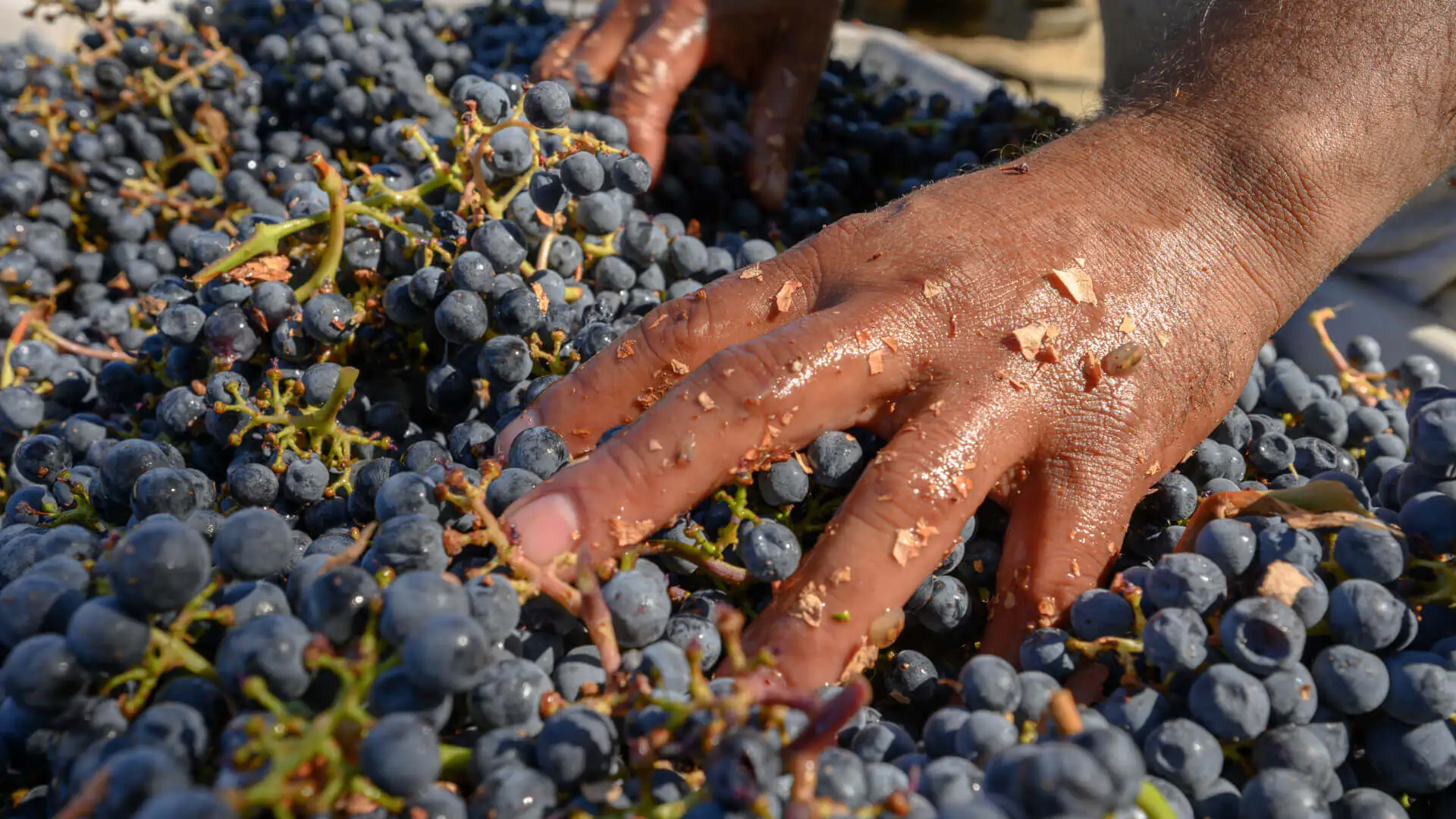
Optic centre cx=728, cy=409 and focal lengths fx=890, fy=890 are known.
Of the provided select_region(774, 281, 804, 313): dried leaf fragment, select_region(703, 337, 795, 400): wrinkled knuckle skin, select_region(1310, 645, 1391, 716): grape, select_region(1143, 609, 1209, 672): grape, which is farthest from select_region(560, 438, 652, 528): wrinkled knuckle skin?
select_region(1310, 645, 1391, 716): grape

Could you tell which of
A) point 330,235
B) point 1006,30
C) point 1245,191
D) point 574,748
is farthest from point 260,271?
point 1006,30

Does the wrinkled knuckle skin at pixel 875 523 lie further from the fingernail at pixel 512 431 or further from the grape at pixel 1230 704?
the fingernail at pixel 512 431

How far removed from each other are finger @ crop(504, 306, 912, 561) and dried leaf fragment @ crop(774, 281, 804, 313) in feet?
0.43

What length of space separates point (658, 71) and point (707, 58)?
0.68ft

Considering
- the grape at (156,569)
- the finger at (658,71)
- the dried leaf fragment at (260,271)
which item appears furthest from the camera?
the finger at (658,71)

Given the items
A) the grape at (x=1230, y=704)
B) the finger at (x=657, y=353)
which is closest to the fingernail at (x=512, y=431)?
the finger at (x=657, y=353)

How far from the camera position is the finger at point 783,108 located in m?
2.17

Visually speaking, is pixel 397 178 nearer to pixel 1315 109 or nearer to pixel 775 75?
pixel 775 75

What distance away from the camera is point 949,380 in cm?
123

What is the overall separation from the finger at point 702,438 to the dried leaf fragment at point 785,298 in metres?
0.13

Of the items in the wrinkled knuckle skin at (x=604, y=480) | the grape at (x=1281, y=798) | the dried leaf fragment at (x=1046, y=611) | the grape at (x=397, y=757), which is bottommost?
the dried leaf fragment at (x=1046, y=611)

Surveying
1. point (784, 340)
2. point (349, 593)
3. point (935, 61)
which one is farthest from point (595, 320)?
point (935, 61)

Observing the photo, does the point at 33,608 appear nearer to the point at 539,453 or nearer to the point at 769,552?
the point at 539,453

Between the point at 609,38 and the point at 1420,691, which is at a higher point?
the point at 609,38
